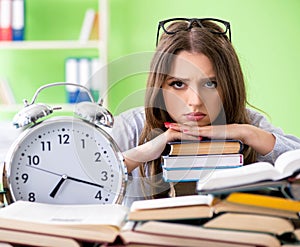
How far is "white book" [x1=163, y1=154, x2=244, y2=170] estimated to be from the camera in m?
1.23

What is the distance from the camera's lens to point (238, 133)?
1.49 m

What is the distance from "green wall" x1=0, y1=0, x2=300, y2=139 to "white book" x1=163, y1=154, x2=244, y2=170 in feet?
10.1

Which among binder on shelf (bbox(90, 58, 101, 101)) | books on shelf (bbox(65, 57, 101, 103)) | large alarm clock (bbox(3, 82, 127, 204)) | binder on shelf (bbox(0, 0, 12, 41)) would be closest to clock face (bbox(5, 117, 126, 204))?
large alarm clock (bbox(3, 82, 127, 204))

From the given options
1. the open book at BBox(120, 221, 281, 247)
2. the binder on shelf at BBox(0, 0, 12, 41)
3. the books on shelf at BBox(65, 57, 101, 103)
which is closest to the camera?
the open book at BBox(120, 221, 281, 247)

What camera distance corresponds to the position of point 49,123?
1.22 metres

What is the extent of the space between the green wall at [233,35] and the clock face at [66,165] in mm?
3109

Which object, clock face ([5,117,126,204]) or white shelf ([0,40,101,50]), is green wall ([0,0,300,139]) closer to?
white shelf ([0,40,101,50])

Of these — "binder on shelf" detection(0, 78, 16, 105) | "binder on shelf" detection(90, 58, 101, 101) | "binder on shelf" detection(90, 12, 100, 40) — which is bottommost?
"binder on shelf" detection(0, 78, 16, 105)

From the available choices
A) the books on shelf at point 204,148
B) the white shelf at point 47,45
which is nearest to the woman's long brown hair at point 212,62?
the books on shelf at point 204,148

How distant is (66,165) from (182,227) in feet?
1.18

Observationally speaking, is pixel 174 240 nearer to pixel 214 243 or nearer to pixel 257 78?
pixel 214 243

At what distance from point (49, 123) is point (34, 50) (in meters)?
3.42

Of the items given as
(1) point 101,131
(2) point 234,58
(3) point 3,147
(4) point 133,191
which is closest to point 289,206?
(1) point 101,131

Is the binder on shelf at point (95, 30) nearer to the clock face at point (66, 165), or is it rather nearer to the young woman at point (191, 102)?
the young woman at point (191, 102)
